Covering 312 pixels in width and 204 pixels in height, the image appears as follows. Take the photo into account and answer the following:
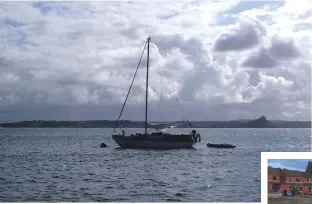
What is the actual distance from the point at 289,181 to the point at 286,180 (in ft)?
0.45

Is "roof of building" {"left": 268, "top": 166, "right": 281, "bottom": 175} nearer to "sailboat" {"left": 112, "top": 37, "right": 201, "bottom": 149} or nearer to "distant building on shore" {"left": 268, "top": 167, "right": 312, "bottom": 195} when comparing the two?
"distant building on shore" {"left": 268, "top": 167, "right": 312, "bottom": 195}

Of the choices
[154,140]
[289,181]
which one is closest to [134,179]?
[289,181]

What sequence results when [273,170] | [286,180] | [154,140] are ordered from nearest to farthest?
[273,170] → [286,180] → [154,140]

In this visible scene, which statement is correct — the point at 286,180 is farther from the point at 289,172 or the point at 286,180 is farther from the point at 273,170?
the point at 273,170

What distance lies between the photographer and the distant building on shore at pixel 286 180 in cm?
1064

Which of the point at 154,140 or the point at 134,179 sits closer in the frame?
the point at 134,179

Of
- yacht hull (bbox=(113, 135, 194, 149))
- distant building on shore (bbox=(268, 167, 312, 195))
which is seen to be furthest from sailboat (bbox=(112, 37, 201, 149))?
distant building on shore (bbox=(268, 167, 312, 195))

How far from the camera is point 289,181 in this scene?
10.8 metres

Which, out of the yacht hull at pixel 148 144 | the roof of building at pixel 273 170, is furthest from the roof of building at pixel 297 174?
the yacht hull at pixel 148 144

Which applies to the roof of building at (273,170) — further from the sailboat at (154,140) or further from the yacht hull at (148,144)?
the yacht hull at (148,144)

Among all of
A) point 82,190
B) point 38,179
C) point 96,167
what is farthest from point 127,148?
point 82,190

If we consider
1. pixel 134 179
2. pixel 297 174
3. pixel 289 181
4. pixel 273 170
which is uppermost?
pixel 273 170

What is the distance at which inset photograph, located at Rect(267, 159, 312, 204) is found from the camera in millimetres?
10625

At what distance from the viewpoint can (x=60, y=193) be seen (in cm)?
1532
